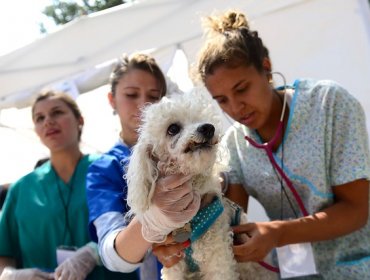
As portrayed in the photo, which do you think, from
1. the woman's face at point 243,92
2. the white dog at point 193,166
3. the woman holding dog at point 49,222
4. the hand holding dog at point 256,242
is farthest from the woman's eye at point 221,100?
the woman holding dog at point 49,222

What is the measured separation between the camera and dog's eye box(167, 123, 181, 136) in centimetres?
105

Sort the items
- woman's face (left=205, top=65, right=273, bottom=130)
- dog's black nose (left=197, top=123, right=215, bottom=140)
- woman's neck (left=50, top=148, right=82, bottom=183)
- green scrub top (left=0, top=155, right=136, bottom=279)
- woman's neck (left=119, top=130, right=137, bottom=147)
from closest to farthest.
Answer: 1. dog's black nose (left=197, top=123, right=215, bottom=140)
2. woman's face (left=205, top=65, right=273, bottom=130)
3. woman's neck (left=119, top=130, right=137, bottom=147)
4. green scrub top (left=0, top=155, right=136, bottom=279)
5. woman's neck (left=50, top=148, right=82, bottom=183)

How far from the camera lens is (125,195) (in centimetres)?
123

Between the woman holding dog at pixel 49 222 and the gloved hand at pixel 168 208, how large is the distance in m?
0.44

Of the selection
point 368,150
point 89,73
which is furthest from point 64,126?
point 368,150

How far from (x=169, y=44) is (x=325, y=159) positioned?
1400 millimetres

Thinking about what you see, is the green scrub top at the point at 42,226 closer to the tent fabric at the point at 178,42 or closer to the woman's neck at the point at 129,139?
the woman's neck at the point at 129,139

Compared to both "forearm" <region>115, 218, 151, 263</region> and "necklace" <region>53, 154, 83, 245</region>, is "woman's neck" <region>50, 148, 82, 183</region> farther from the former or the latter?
"forearm" <region>115, 218, 151, 263</region>

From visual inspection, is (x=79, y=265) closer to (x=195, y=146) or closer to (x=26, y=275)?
(x=26, y=275)

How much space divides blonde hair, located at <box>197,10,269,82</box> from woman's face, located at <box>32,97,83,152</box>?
0.70 meters

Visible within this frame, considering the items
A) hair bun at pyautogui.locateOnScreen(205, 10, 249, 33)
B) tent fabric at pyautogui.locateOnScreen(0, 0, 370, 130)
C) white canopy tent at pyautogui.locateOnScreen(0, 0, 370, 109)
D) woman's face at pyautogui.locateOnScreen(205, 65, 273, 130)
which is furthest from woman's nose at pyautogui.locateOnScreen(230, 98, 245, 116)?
white canopy tent at pyautogui.locateOnScreen(0, 0, 370, 109)

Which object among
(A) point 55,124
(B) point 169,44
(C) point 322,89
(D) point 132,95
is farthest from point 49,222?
(B) point 169,44

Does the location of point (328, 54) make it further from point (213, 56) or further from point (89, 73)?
point (89, 73)

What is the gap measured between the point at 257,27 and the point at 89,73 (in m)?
1.01
